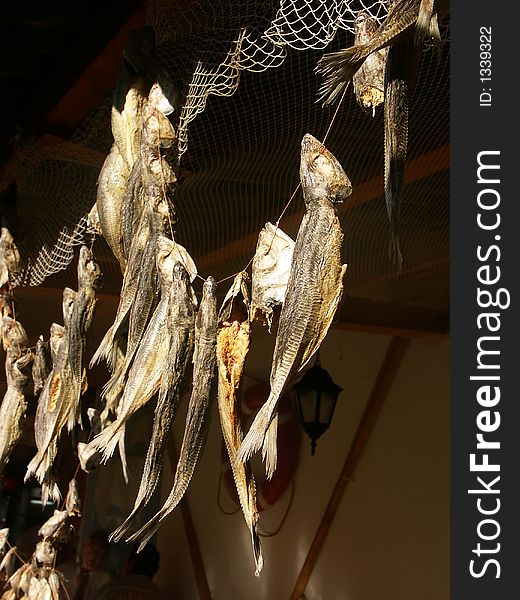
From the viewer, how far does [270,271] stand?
1.09 m

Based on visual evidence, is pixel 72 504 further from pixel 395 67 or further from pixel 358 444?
pixel 358 444

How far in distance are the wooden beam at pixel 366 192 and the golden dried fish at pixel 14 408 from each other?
0.63 metres

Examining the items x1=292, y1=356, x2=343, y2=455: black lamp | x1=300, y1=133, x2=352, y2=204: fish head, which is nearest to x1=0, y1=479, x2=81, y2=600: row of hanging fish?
x1=300, y1=133, x2=352, y2=204: fish head

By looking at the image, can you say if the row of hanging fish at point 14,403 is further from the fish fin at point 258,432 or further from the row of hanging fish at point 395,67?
the row of hanging fish at point 395,67

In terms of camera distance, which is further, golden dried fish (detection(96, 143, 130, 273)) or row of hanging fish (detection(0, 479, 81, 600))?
row of hanging fish (detection(0, 479, 81, 600))

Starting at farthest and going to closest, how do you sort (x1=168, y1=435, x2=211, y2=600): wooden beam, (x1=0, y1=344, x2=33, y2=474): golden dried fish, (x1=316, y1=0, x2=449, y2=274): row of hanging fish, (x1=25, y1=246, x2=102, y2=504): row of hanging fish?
(x1=168, y1=435, x2=211, y2=600): wooden beam, (x1=0, y1=344, x2=33, y2=474): golden dried fish, (x1=25, y1=246, x2=102, y2=504): row of hanging fish, (x1=316, y1=0, x2=449, y2=274): row of hanging fish

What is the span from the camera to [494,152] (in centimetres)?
78

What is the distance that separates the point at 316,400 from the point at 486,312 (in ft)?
7.96

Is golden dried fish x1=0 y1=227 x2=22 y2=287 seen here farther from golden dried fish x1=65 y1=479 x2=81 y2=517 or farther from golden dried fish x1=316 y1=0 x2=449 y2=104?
golden dried fish x1=316 y1=0 x2=449 y2=104

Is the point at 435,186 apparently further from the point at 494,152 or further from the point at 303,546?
the point at 303,546

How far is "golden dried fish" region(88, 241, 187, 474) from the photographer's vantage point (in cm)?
124

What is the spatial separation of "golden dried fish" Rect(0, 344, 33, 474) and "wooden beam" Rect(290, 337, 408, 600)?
7.27 ft

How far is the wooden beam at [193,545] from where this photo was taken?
16.7 ft

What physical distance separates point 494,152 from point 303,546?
3802 millimetres
